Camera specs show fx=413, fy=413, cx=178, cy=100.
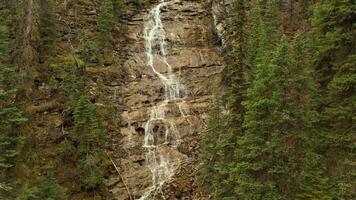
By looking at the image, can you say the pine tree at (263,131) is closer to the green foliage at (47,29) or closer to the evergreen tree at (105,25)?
the green foliage at (47,29)

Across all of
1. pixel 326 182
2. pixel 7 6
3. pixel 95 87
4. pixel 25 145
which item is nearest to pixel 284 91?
pixel 326 182

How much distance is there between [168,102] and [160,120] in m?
2.46

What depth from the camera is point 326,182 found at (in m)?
16.5

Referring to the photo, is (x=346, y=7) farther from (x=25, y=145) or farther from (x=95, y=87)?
(x=95, y=87)

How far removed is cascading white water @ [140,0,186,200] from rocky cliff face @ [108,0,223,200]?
7 cm

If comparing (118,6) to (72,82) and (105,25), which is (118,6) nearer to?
(105,25)

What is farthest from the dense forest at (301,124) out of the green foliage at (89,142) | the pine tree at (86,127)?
the pine tree at (86,127)

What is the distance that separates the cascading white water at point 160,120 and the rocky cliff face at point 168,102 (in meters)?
0.07

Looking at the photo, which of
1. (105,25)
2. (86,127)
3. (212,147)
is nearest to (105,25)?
(105,25)

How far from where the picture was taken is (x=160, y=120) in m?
30.3

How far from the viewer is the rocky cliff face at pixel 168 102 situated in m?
26.6

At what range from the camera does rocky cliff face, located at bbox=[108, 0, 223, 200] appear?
26562 mm

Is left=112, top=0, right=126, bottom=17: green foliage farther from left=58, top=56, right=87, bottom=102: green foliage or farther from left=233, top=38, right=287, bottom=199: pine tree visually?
left=233, top=38, right=287, bottom=199: pine tree

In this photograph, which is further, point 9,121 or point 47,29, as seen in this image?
point 47,29
